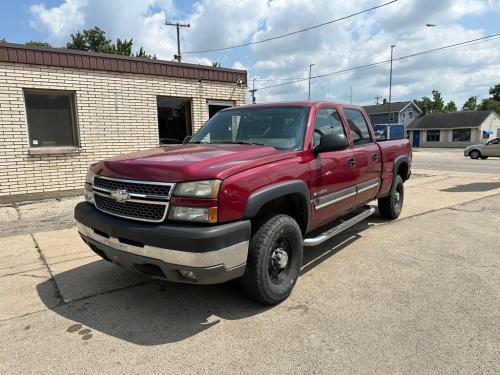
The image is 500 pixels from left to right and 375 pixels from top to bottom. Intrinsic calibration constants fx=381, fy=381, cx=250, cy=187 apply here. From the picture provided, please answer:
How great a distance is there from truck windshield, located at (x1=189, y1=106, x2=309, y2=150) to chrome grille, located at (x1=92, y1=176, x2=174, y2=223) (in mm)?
1380

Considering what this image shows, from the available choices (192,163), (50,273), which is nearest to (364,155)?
(192,163)

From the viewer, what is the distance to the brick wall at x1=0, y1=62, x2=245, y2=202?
8.01m

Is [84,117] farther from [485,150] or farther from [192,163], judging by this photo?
[485,150]

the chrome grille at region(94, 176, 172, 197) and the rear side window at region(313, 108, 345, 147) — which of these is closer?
the chrome grille at region(94, 176, 172, 197)

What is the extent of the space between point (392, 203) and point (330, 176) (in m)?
2.84

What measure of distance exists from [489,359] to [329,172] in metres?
2.20

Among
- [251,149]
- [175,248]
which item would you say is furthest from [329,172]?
[175,248]

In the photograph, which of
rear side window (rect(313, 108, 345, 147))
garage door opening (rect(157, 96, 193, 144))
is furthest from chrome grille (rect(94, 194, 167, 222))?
garage door opening (rect(157, 96, 193, 144))

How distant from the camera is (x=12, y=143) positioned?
26.4ft

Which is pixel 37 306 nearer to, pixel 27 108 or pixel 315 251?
pixel 315 251

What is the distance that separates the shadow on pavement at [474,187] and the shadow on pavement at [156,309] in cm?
857

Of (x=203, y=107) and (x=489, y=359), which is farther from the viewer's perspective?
(x=203, y=107)

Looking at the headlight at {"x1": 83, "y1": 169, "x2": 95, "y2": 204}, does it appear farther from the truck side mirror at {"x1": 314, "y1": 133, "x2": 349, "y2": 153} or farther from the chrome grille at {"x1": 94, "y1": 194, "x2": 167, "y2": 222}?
the truck side mirror at {"x1": 314, "y1": 133, "x2": 349, "y2": 153}

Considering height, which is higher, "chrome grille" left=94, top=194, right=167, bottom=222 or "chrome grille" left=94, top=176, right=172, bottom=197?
"chrome grille" left=94, top=176, right=172, bottom=197
